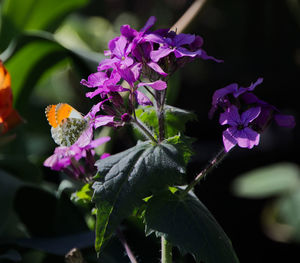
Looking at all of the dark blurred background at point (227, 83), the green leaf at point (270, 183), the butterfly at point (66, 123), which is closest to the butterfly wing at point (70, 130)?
the butterfly at point (66, 123)

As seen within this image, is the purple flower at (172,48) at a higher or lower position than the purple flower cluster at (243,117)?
higher

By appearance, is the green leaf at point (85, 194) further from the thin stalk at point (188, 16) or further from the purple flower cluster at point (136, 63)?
Result: the thin stalk at point (188, 16)

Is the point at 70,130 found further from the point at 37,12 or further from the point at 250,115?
the point at 37,12

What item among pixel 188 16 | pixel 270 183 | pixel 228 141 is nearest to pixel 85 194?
pixel 228 141

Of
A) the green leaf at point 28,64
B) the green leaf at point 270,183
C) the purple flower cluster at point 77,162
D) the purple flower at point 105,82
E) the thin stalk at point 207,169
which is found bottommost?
the green leaf at point 270,183

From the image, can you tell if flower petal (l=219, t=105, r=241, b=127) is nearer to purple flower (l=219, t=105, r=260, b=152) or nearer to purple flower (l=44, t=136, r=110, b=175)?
purple flower (l=219, t=105, r=260, b=152)


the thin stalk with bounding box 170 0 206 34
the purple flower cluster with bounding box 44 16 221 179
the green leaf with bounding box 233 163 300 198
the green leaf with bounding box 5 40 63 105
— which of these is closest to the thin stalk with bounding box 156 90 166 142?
the purple flower cluster with bounding box 44 16 221 179

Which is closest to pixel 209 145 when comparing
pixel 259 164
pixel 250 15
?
pixel 259 164
